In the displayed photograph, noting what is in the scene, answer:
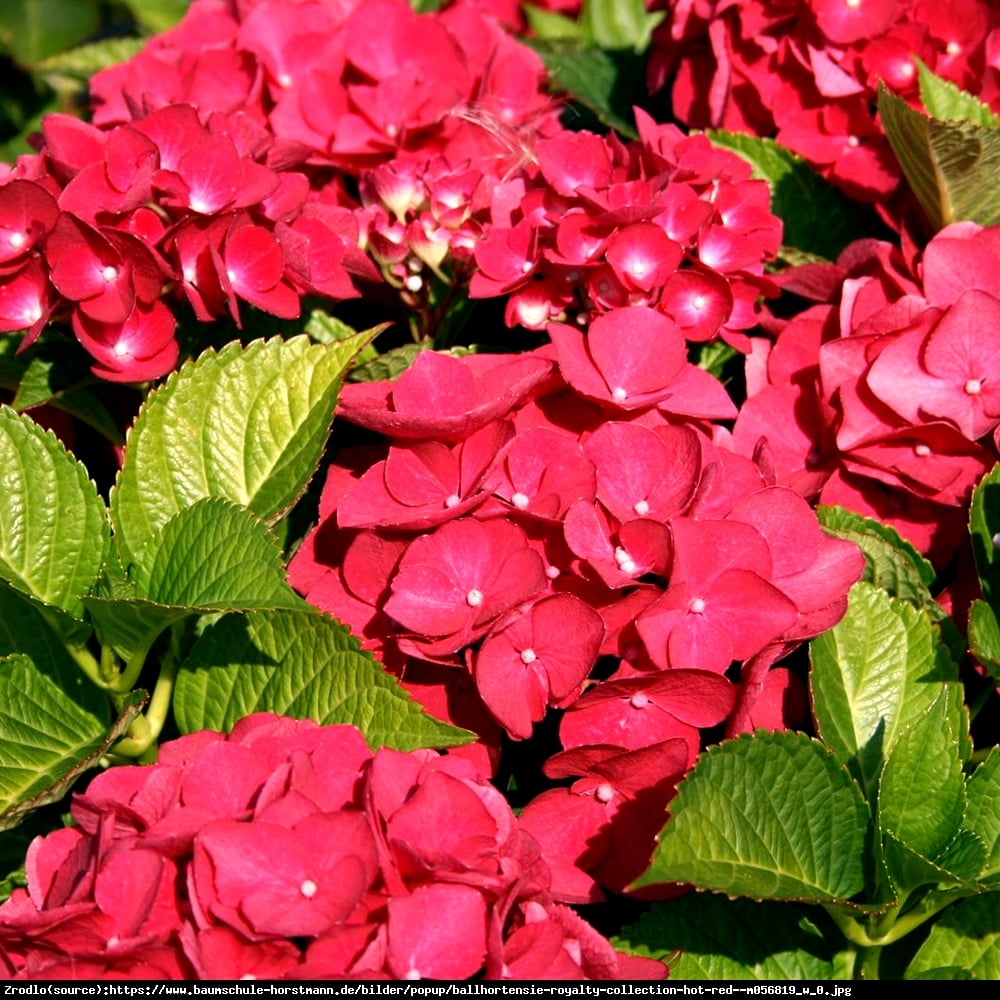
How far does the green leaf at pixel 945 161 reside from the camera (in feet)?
3.90

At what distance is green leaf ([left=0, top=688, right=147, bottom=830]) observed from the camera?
936 mm

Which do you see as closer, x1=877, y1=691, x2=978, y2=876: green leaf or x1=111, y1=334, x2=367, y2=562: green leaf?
x1=877, y1=691, x2=978, y2=876: green leaf

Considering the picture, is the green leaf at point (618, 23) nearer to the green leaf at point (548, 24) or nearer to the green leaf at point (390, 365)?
Answer: the green leaf at point (548, 24)

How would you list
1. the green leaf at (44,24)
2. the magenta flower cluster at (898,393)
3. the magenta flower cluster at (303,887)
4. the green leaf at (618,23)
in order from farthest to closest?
the green leaf at (44,24), the green leaf at (618,23), the magenta flower cluster at (898,393), the magenta flower cluster at (303,887)

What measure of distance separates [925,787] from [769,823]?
0.40ft

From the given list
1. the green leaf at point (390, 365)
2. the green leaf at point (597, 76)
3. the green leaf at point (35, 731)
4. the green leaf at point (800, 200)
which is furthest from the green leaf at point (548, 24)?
the green leaf at point (35, 731)

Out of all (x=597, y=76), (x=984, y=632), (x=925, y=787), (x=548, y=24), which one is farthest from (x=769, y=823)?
(x=548, y=24)

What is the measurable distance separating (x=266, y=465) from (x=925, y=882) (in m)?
0.61

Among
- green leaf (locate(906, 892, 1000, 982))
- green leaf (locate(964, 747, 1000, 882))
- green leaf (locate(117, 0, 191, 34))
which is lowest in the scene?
green leaf (locate(906, 892, 1000, 982))

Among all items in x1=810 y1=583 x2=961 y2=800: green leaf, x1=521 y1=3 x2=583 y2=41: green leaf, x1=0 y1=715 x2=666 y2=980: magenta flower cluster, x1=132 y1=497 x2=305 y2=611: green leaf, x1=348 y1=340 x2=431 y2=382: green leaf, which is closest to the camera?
x1=0 y1=715 x2=666 y2=980: magenta flower cluster

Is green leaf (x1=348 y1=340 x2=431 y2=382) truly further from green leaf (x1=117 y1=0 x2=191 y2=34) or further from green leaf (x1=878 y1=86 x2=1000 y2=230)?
green leaf (x1=117 y1=0 x2=191 y2=34)

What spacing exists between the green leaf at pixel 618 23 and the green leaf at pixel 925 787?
123 cm

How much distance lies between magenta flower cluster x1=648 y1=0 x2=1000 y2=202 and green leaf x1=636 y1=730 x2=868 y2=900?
0.74 metres

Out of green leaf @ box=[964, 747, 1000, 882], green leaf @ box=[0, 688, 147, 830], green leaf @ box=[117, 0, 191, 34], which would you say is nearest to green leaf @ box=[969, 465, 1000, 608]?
green leaf @ box=[964, 747, 1000, 882]
